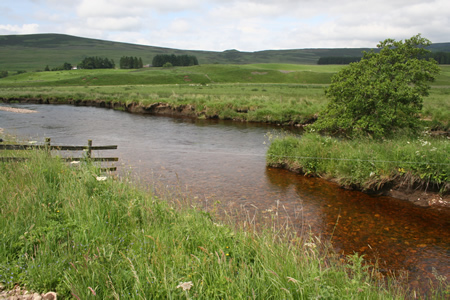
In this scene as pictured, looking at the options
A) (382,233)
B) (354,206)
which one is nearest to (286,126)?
(354,206)

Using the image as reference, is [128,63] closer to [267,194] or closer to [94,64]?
[94,64]

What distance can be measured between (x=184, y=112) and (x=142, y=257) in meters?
33.5

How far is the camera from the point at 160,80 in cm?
9500

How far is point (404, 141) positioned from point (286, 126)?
17.3 m

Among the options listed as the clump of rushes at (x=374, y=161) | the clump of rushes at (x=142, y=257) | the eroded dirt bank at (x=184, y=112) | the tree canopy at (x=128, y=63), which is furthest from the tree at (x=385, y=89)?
the tree canopy at (x=128, y=63)

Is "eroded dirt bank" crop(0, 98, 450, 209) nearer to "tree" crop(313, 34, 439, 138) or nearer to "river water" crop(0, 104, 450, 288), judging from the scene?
"river water" crop(0, 104, 450, 288)

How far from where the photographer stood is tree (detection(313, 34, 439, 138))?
14.8 metres

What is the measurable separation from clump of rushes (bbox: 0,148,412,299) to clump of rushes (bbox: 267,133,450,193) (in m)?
7.55

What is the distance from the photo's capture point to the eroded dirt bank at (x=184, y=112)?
1176 cm

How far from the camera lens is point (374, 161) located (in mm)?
12984

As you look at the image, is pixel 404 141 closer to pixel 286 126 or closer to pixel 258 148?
pixel 258 148

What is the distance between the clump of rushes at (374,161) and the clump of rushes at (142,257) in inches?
297

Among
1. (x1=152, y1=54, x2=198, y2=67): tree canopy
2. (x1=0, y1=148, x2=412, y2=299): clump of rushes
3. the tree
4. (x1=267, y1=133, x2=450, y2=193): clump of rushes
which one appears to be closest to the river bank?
(x1=267, y1=133, x2=450, y2=193): clump of rushes

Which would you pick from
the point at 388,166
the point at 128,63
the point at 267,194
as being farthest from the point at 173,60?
the point at 388,166
